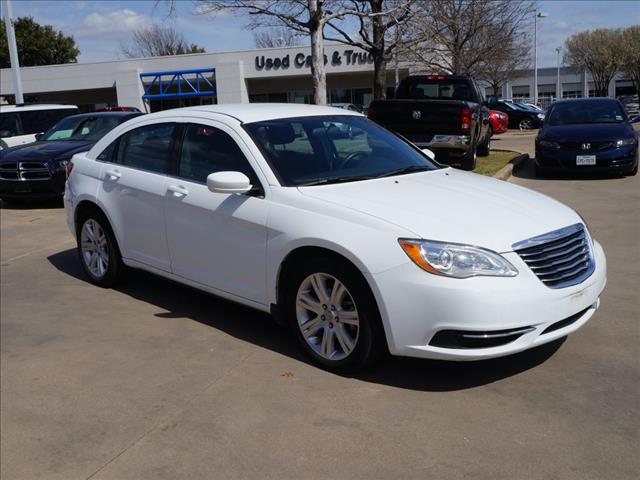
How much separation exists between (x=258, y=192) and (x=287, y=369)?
3.91ft

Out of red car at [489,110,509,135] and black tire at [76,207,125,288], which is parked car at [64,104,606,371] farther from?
red car at [489,110,509,135]

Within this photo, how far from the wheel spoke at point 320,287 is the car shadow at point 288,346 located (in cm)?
50

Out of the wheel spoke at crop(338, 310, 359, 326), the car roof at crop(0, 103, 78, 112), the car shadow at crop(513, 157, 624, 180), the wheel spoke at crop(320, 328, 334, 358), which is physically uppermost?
the car roof at crop(0, 103, 78, 112)

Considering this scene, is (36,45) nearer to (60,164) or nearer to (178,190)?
(60,164)

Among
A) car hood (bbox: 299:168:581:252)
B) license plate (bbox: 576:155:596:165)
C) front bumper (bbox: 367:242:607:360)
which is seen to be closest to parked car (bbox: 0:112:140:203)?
car hood (bbox: 299:168:581:252)

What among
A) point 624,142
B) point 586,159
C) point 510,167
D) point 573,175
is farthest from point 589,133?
point 510,167

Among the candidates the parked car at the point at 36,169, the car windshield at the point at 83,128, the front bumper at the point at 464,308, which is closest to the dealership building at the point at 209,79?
the car windshield at the point at 83,128

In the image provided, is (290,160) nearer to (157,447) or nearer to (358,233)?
(358,233)

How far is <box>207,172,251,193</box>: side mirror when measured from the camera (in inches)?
178

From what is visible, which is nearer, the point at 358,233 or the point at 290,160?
the point at 358,233

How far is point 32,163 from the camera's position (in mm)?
11344

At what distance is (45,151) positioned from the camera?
37.8 feet

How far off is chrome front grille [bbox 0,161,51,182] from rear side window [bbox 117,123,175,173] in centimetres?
580

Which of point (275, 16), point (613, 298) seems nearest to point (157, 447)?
point (613, 298)
